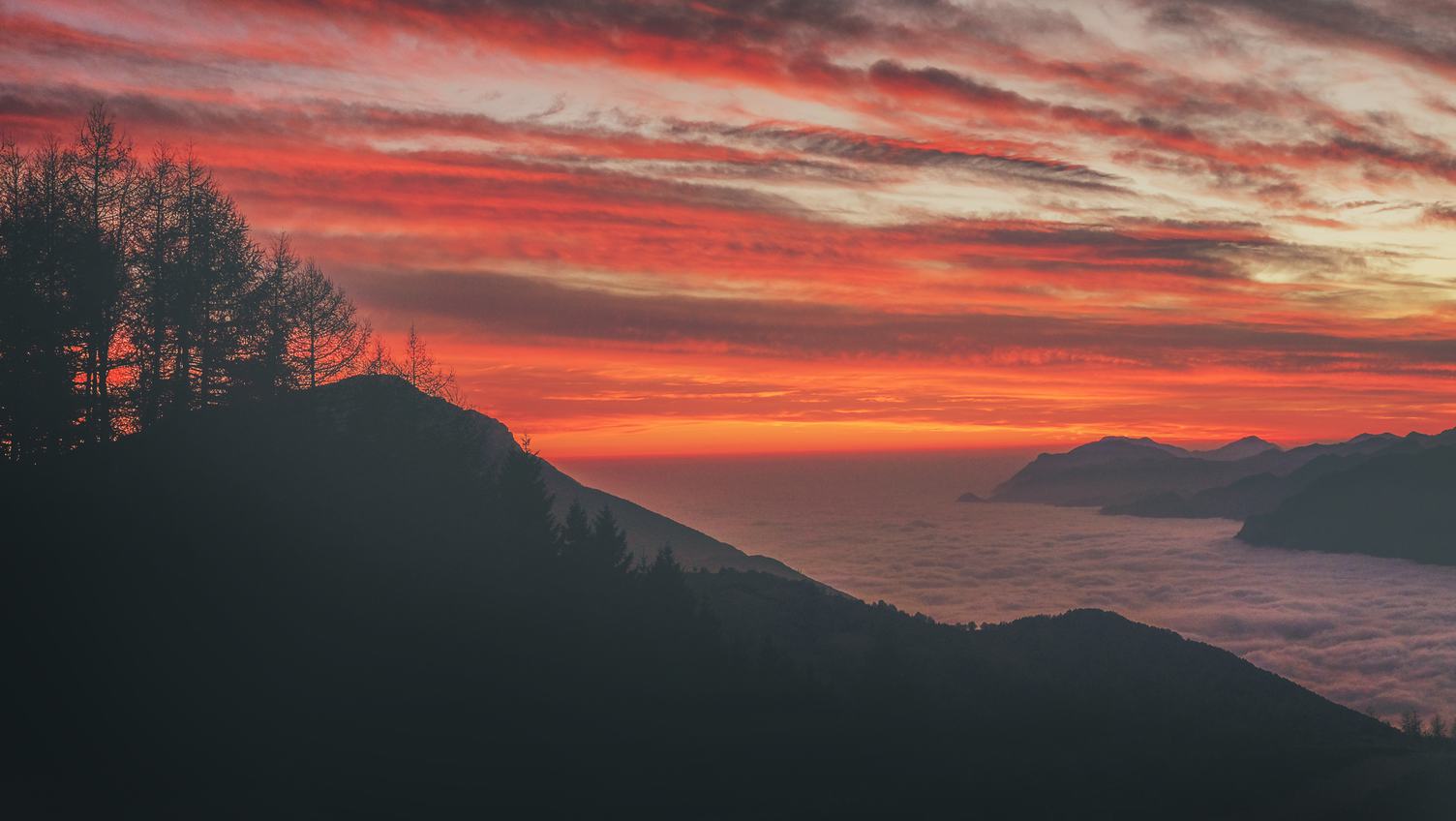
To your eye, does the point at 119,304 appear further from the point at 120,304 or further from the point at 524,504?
the point at 524,504

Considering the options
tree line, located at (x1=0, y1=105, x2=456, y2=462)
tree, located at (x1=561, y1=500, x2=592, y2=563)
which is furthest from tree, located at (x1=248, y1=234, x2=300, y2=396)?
tree, located at (x1=561, y1=500, x2=592, y2=563)

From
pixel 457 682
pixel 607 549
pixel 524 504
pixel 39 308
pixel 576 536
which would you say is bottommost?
pixel 457 682

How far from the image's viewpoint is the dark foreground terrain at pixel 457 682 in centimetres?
3042

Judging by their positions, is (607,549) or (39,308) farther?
(607,549)

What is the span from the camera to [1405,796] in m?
52.9

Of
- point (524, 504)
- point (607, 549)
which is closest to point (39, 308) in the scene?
point (524, 504)

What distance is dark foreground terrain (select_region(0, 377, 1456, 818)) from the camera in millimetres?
30422

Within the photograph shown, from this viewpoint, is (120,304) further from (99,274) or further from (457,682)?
(457,682)

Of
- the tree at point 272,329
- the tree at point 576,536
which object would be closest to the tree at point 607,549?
the tree at point 576,536

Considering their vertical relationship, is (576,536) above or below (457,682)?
above

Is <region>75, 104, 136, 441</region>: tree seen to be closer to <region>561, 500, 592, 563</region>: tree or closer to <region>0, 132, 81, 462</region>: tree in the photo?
<region>0, 132, 81, 462</region>: tree

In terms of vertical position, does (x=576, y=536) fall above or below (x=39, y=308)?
below

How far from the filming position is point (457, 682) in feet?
131

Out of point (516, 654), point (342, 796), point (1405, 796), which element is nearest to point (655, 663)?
point (516, 654)
